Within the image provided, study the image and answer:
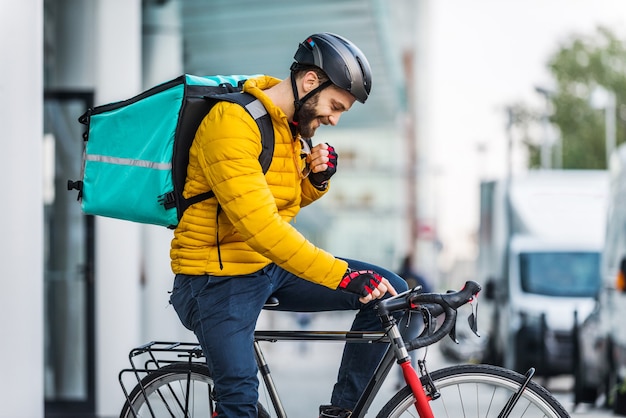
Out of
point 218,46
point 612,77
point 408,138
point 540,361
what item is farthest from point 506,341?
point 408,138

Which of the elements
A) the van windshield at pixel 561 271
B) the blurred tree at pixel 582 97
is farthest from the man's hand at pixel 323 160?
the blurred tree at pixel 582 97

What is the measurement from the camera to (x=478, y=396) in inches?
151

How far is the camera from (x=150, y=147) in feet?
12.7

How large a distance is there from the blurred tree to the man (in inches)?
1817

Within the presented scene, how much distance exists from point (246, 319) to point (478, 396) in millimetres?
810

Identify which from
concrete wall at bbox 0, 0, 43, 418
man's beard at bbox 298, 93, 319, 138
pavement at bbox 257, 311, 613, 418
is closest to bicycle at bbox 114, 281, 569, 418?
pavement at bbox 257, 311, 613, 418

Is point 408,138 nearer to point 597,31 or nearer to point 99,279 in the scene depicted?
point 597,31

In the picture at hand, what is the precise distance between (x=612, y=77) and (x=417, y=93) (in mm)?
50842

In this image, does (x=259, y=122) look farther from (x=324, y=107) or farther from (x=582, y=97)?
(x=582, y=97)

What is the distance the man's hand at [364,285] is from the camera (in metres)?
3.69

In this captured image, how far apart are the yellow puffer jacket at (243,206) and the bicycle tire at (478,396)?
48cm

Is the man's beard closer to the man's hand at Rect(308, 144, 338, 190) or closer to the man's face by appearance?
the man's face

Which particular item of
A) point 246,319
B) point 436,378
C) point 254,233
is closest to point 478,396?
point 436,378

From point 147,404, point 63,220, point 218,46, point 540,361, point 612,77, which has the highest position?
point 612,77
